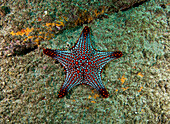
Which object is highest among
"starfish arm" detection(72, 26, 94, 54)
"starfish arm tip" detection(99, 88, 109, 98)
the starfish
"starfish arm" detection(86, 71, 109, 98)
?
"starfish arm" detection(72, 26, 94, 54)

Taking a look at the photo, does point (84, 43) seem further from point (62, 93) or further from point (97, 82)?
point (62, 93)

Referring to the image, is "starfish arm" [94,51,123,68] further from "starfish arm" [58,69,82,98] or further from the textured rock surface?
the textured rock surface

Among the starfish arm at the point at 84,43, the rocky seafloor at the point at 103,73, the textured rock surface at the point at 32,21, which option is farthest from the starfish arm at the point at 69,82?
the textured rock surface at the point at 32,21

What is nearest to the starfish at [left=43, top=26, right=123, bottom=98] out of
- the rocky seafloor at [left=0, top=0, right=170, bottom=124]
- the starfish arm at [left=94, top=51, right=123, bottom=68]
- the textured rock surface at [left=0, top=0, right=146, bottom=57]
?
the starfish arm at [left=94, top=51, right=123, bottom=68]

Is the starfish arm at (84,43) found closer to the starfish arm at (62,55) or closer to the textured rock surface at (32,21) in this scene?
the starfish arm at (62,55)

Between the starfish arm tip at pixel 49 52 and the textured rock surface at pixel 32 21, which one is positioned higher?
the textured rock surface at pixel 32 21

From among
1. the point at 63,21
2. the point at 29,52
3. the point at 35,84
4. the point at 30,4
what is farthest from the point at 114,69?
the point at 30,4
